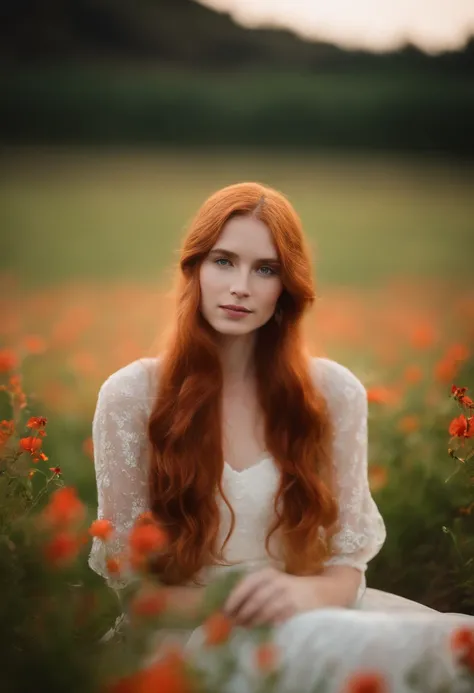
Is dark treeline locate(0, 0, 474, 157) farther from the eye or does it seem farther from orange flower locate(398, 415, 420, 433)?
the eye

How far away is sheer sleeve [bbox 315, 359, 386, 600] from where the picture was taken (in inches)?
76.9

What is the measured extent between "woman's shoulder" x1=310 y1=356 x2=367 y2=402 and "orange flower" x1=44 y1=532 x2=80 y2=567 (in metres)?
0.99

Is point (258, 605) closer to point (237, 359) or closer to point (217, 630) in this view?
point (217, 630)

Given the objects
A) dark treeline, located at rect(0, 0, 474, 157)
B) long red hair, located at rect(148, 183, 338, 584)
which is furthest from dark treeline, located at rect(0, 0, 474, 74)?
long red hair, located at rect(148, 183, 338, 584)

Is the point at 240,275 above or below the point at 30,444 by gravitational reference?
above

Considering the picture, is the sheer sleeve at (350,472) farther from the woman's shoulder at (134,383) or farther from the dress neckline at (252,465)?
the woman's shoulder at (134,383)

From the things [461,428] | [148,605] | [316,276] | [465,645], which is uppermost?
[316,276]

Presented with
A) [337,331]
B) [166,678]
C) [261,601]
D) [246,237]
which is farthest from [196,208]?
[166,678]

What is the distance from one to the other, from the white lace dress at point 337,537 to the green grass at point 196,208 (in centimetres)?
124

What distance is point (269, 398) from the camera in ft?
6.52

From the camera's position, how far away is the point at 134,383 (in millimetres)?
1872

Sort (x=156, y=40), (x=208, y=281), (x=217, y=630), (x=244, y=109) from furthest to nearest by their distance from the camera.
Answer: (x=244, y=109) < (x=156, y=40) < (x=208, y=281) < (x=217, y=630)

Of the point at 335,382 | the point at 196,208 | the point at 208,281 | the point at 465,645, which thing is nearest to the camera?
the point at 465,645

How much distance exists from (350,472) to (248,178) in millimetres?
1564
